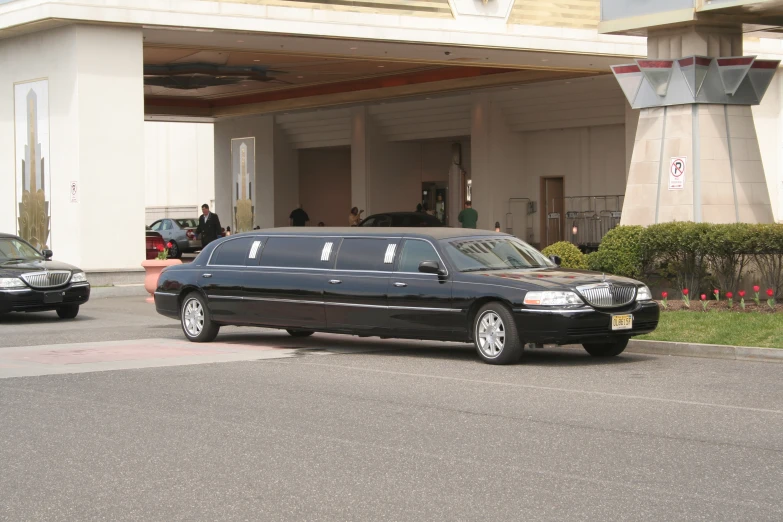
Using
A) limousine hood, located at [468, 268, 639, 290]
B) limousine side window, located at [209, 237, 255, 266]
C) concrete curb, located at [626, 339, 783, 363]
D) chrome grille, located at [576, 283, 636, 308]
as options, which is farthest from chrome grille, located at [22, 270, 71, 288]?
chrome grille, located at [576, 283, 636, 308]

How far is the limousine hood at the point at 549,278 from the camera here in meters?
12.5

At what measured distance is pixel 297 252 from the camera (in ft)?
48.3

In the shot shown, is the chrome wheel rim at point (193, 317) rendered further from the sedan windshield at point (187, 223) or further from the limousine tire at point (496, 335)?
the sedan windshield at point (187, 223)

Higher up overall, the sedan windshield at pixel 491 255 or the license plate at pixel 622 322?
the sedan windshield at pixel 491 255

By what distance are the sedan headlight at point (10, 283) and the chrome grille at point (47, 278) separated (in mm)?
102

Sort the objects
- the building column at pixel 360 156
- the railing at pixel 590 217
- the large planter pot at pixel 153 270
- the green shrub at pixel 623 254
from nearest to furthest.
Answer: the green shrub at pixel 623 254
the large planter pot at pixel 153 270
the railing at pixel 590 217
the building column at pixel 360 156

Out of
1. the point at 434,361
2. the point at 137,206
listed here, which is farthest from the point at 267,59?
the point at 434,361

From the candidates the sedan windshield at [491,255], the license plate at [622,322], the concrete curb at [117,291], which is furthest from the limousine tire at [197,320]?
the concrete curb at [117,291]

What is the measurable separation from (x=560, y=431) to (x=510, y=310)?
12.9 ft

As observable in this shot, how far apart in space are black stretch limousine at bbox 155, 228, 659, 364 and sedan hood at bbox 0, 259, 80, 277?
13.1ft

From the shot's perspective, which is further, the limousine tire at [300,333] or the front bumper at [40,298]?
the front bumper at [40,298]

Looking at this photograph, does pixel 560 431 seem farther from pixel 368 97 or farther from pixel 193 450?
pixel 368 97

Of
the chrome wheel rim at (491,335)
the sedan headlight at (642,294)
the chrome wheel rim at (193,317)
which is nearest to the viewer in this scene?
the chrome wheel rim at (491,335)

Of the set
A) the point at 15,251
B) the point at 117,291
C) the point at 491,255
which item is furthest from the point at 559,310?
the point at 117,291
